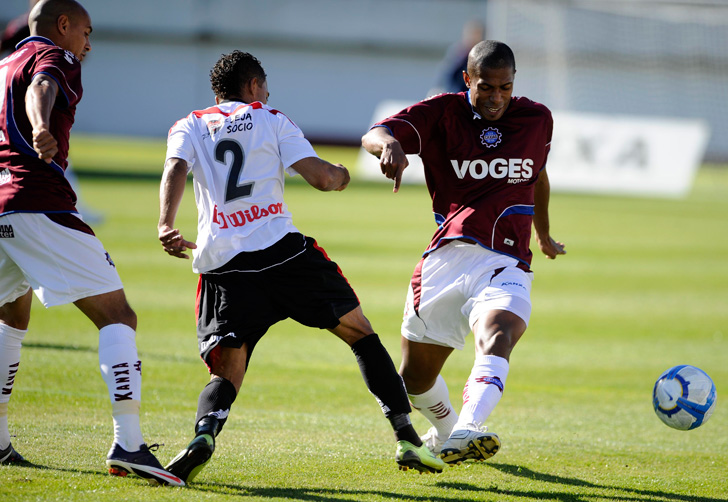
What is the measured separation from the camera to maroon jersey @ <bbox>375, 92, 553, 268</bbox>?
5379 millimetres

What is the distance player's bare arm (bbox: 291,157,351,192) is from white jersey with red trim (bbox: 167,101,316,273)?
0.04 m

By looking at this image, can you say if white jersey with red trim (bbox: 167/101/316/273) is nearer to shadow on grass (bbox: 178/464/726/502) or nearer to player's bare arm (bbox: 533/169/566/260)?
shadow on grass (bbox: 178/464/726/502)

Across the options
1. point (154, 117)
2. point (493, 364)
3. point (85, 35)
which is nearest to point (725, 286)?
point (493, 364)

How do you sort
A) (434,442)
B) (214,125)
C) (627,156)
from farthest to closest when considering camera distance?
(627,156) < (434,442) < (214,125)

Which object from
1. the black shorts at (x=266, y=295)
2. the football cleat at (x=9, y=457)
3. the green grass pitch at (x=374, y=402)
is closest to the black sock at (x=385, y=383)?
the black shorts at (x=266, y=295)

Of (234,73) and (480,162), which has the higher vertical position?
(234,73)

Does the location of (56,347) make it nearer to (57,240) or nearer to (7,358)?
(7,358)

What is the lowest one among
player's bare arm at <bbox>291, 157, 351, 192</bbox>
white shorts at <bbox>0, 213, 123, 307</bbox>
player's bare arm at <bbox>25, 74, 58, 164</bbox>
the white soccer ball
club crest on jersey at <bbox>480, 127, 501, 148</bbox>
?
the white soccer ball

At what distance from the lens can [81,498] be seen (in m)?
4.27

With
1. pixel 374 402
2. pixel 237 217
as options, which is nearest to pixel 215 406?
pixel 237 217

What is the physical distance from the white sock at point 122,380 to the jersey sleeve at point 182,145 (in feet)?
3.07

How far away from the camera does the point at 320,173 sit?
4.81 metres

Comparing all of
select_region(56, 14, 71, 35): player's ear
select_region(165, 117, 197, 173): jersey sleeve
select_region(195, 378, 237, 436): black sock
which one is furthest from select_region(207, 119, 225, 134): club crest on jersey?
select_region(195, 378, 237, 436): black sock

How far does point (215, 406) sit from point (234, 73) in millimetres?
1817
